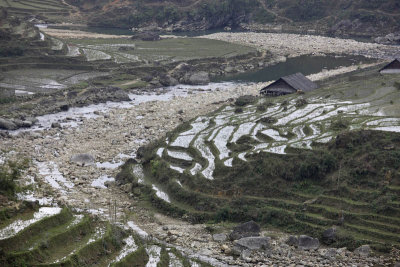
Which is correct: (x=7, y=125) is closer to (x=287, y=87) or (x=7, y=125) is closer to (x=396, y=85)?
(x=287, y=87)

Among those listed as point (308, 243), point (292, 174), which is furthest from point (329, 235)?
point (292, 174)

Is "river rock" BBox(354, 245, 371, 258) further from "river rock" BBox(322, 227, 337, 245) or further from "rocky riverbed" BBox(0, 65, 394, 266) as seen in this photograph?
"river rock" BBox(322, 227, 337, 245)

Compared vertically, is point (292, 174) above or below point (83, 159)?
above

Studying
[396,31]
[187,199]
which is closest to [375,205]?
[187,199]

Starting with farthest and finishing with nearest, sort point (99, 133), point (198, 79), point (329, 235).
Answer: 1. point (198, 79)
2. point (99, 133)
3. point (329, 235)

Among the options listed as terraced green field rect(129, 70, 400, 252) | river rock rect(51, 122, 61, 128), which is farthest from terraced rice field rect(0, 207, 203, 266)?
river rock rect(51, 122, 61, 128)
